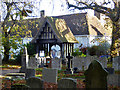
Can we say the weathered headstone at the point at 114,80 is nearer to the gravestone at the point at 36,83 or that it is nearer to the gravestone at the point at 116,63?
the gravestone at the point at 36,83

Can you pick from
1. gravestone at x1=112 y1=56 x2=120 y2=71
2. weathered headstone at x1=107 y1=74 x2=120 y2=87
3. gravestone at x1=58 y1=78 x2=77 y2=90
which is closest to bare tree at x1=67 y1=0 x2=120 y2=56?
gravestone at x1=112 y1=56 x2=120 y2=71

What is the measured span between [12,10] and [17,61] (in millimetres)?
5907

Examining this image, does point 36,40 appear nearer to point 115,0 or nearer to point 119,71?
point 115,0

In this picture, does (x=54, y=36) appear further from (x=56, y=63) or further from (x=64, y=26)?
(x=56, y=63)

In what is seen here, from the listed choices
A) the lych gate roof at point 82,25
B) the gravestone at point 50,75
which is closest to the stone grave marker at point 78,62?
the gravestone at point 50,75

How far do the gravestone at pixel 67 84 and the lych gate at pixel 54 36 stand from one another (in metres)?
16.8

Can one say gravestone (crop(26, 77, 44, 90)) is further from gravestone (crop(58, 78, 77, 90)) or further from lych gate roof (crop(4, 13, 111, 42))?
lych gate roof (crop(4, 13, 111, 42))

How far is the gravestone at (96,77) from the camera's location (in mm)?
5668

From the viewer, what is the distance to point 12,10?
22.4 m

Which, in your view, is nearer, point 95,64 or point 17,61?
point 95,64

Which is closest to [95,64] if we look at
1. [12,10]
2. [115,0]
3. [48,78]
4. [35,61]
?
[48,78]

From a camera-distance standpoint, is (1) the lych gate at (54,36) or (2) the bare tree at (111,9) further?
(1) the lych gate at (54,36)

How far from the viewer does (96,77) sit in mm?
5703

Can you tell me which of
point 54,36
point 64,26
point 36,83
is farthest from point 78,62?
point 64,26
